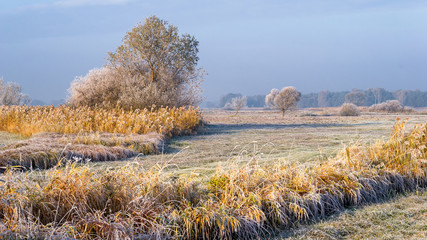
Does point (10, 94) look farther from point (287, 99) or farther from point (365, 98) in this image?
point (365, 98)

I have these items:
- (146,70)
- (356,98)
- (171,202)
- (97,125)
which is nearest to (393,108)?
(356,98)

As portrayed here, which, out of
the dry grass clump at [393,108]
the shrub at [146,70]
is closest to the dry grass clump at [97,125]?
the shrub at [146,70]

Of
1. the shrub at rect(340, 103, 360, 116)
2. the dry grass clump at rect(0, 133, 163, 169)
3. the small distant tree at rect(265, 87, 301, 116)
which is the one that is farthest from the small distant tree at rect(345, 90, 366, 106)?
the dry grass clump at rect(0, 133, 163, 169)

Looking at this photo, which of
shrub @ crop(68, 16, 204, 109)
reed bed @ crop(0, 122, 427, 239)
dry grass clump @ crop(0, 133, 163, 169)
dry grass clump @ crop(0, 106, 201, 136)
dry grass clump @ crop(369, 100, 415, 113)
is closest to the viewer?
reed bed @ crop(0, 122, 427, 239)

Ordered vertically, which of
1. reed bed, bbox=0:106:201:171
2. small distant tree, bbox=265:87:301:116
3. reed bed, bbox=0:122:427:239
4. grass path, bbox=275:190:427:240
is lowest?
grass path, bbox=275:190:427:240

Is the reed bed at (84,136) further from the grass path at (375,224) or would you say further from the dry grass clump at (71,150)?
the grass path at (375,224)

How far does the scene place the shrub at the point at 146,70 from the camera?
69.2 ft

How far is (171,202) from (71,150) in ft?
15.8

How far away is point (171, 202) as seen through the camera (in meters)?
4.30

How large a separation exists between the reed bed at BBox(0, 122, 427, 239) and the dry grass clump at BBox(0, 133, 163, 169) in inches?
79.3

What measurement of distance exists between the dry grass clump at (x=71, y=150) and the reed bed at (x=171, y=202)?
2013 millimetres

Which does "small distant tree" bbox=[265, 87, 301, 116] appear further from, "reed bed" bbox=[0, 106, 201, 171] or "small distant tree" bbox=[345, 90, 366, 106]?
"small distant tree" bbox=[345, 90, 366, 106]

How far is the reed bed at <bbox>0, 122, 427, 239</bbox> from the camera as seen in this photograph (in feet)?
11.9

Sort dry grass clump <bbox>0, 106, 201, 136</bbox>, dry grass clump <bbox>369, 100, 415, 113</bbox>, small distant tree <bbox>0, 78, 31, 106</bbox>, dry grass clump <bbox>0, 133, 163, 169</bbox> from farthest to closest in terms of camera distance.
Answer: dry grass clump <bbox>369, 100, 415, 113</bbox>, small distant tree <bbox>0, 78, 31, 106</bbox>, dry grass clump <bbox>0, 106, 201, 136</bbox>, dry grass clump <bbox>0, 133, 163, 169</bbox>
